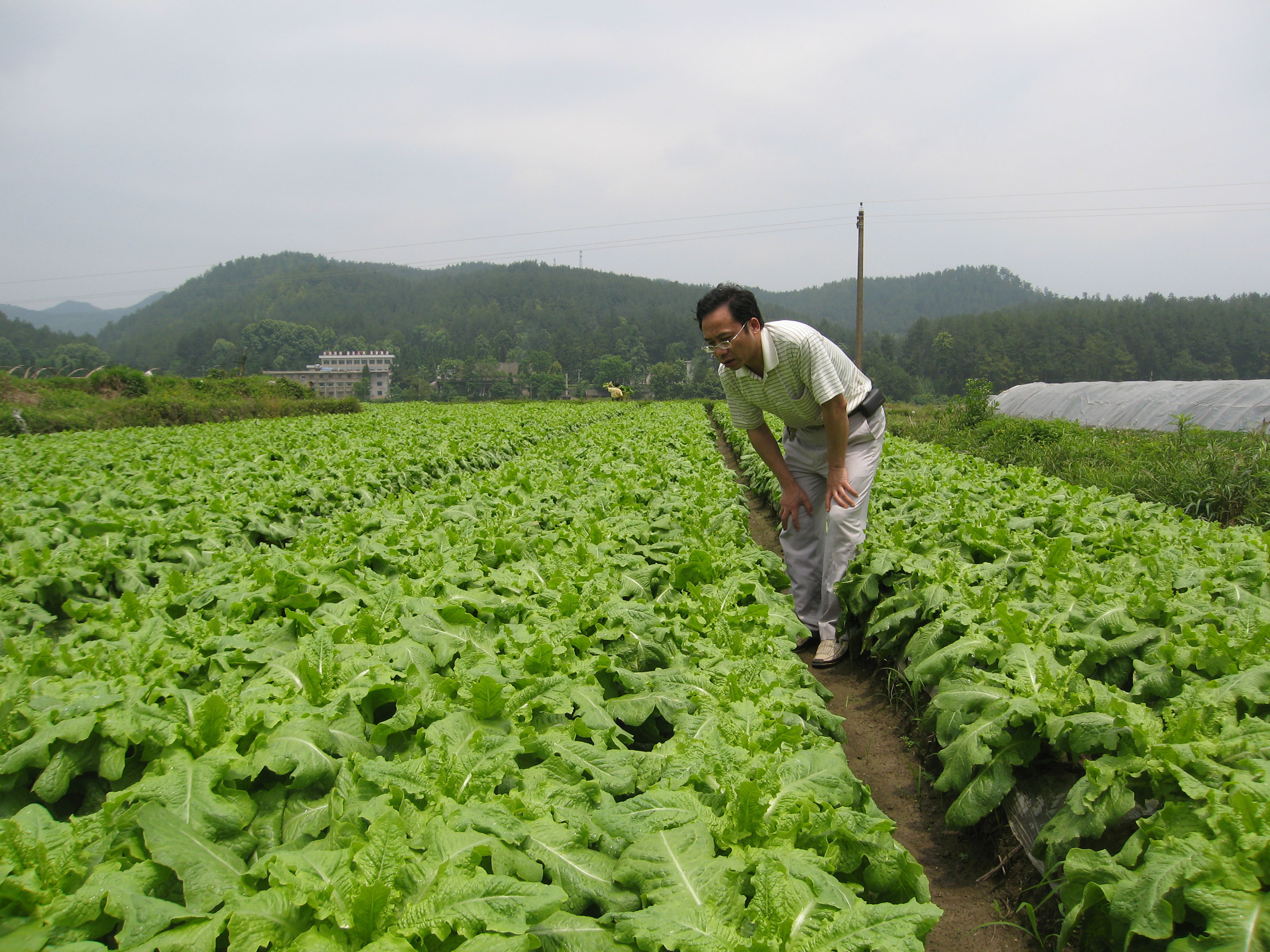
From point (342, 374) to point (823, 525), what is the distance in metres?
101

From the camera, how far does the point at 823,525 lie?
5195 millimetres

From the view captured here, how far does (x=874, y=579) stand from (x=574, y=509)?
257cm

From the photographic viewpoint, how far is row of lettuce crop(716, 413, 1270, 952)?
189cm

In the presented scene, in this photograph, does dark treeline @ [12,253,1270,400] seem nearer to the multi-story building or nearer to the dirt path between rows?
the multi-story building

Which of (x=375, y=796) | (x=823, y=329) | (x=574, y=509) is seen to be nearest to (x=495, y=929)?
(x=375, y=796)

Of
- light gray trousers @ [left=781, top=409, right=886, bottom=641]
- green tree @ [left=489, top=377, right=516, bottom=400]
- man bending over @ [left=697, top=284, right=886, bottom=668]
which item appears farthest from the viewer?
green tree @ [left=489, top=377, right=516, bottom=400]

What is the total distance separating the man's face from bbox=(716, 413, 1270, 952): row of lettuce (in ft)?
5.56

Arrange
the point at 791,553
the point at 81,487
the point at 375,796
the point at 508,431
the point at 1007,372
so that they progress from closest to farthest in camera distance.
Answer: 1. the point at 375,796
2. the point at 791,553
3. the point at 81,487
4. the point at 508,431
5. the point at 1007,372

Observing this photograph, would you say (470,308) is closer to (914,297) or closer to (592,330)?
(592,330)

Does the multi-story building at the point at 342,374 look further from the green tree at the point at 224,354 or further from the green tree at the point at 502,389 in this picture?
the green tree at the point at 502,389

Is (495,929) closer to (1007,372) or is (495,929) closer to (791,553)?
(791,553)

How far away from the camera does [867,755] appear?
4.01 m

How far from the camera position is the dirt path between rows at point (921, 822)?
270 centimetres

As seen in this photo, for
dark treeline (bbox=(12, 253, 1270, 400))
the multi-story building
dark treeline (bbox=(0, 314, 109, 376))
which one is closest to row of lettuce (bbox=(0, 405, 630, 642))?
dark treeline (bbox=(12, 253, 1270, 400))
